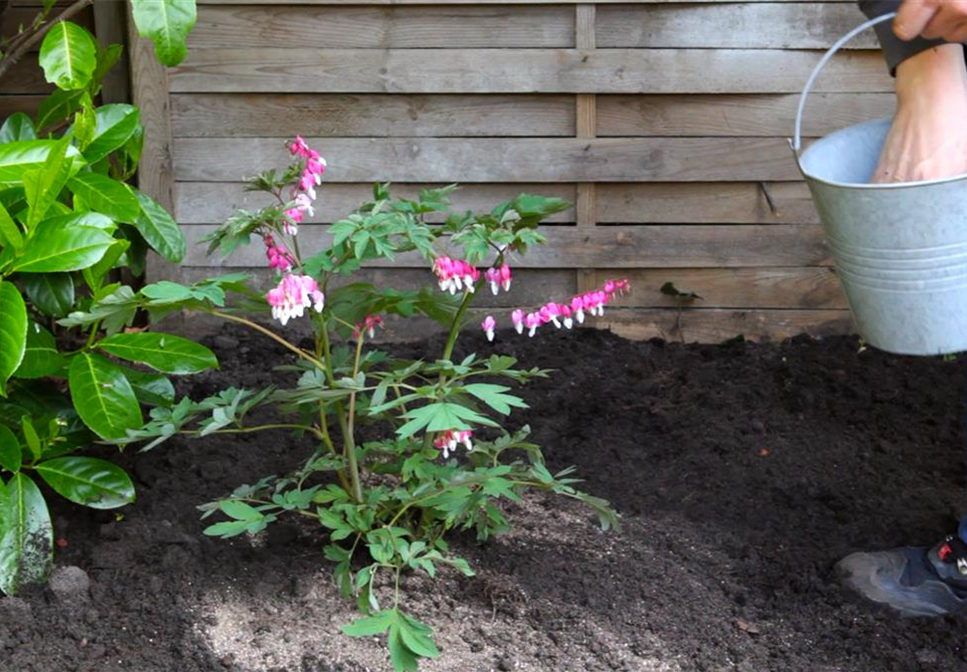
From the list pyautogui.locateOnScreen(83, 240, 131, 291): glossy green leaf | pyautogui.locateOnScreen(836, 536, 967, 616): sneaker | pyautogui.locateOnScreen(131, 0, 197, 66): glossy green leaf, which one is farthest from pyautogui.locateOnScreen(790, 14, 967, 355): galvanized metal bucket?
pyautogui.locateOnScreen(83, 240, 131, 291): glossy green leaf

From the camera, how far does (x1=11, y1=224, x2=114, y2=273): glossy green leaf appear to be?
2.39m

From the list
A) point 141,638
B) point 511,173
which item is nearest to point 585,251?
point 511,173

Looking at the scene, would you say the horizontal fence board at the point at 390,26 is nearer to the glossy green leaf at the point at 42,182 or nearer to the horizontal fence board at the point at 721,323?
the horizontal fence board at the point at 721,323

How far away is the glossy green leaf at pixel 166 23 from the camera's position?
7.04 feet

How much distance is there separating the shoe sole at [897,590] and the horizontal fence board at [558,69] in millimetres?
1679

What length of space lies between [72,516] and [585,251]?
1.77m

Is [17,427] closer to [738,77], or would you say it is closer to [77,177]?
[77,177]

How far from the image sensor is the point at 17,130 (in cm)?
298

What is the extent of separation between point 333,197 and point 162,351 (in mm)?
1341

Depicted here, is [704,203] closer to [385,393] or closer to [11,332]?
[385,393]

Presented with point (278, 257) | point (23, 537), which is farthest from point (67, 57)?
point (23, 537)

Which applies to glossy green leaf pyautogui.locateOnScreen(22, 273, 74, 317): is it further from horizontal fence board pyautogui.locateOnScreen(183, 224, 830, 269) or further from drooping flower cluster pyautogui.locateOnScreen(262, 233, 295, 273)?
horizontal fence board pyautogui.locateOnScreen(183, 224, 830, 269)

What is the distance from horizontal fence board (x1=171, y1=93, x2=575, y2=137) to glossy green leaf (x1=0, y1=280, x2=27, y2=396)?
5.13ft

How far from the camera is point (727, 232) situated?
3.89 metres
